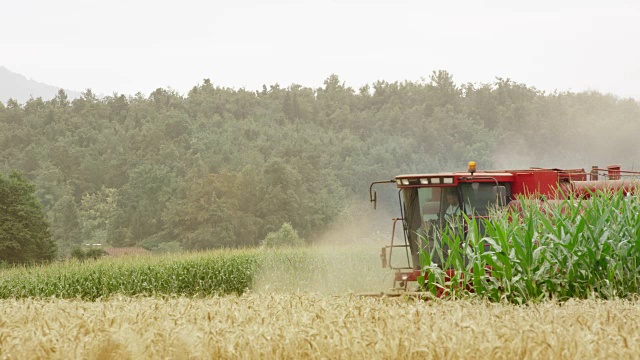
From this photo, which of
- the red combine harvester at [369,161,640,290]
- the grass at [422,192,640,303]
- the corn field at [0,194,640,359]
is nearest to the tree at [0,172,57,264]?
the red combine harvester at [369,161,640,290]

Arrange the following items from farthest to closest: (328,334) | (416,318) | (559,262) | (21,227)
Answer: (21,227)
(559,262)
(416,318)
(328,334)

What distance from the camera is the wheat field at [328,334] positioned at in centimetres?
418

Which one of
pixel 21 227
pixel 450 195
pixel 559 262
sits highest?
pixel 450 195

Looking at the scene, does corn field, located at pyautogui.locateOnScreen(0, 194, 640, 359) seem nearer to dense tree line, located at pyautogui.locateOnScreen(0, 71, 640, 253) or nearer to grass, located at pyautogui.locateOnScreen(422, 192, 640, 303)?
grass, located at pyautogui.locateOnScreen(422, 192, 640, 303)

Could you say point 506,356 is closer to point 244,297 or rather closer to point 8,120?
point 244,297

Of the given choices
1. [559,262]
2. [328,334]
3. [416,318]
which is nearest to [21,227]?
[559,262]

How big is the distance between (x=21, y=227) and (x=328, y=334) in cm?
4675

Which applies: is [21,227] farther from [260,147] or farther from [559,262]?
[260,147]

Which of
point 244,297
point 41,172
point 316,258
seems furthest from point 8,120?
point 244,297

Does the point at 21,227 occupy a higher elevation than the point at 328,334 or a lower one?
lower

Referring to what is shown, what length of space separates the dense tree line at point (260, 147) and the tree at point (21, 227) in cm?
1866

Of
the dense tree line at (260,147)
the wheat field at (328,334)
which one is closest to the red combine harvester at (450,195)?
the wheat field at (328,334)

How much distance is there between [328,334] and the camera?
4.48 metres

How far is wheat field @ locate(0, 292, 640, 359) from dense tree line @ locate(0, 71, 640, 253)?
206 feet
